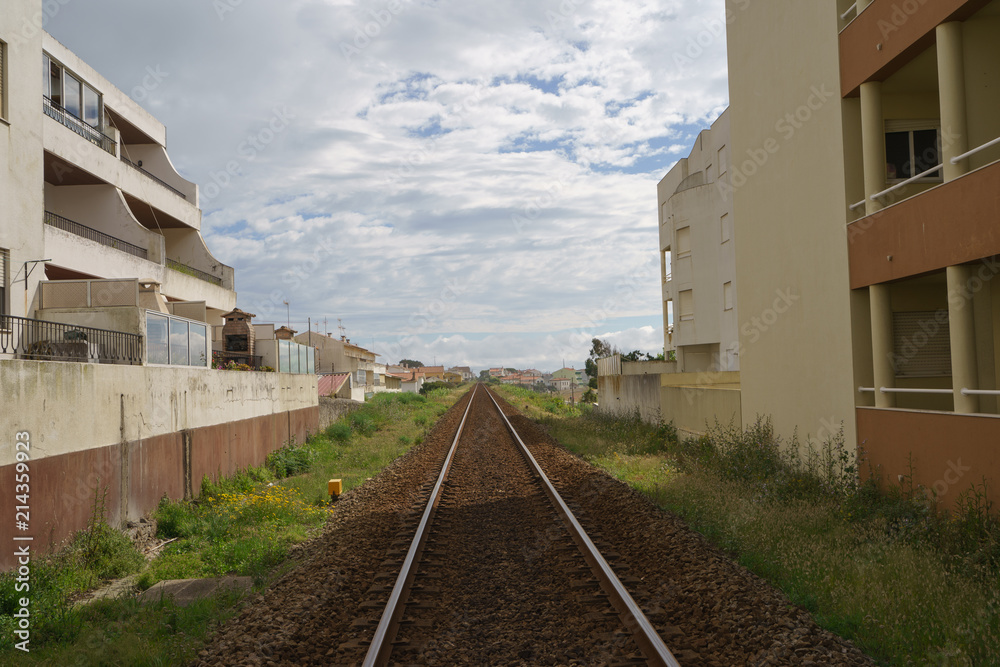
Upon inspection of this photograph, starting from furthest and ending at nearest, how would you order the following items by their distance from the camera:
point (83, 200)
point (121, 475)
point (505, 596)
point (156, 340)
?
point (83, 200) → point (156, 340) → point (121, 475) → point (505, 596)

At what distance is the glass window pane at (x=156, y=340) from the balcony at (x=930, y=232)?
42.2 feet

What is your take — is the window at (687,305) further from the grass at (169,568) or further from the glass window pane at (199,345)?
the glass window pane at (199,345)

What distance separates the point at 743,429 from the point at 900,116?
7425 millimetres

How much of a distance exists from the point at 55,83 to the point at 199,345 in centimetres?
984

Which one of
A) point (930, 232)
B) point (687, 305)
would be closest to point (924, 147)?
point (930, 232)

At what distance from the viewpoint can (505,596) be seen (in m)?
7.05

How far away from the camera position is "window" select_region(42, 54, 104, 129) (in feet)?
60.8

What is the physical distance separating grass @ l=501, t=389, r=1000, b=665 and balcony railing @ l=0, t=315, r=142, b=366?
995cm

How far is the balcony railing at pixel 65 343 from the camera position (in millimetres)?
10914

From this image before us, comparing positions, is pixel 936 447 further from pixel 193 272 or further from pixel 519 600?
pixel 193 272

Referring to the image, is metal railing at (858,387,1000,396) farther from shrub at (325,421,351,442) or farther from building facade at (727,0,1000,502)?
shrub at (325,421,351,442)

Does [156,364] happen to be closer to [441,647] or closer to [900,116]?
[441,647]

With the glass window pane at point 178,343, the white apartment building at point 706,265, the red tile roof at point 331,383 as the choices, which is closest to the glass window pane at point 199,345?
the glass window pane at point 178,343

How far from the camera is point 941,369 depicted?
1166 cm
